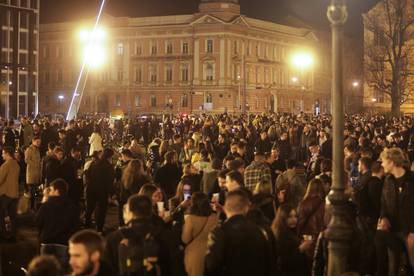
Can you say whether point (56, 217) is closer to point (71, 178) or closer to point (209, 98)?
point (71, 178)

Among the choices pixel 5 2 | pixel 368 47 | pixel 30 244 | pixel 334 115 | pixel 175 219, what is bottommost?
pixel 30 244

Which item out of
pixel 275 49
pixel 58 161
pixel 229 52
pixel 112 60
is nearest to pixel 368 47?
pixel 229 52

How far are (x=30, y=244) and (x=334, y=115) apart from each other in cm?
670

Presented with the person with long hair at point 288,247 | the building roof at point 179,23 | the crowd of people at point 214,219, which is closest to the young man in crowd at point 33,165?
the crowd of people at point 214,219

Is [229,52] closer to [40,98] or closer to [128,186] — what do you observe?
[40,98]

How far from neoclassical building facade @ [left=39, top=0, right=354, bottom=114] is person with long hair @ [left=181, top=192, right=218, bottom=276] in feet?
270

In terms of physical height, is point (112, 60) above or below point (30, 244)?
above

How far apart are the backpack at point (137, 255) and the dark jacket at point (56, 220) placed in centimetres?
206

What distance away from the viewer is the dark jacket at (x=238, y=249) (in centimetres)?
673

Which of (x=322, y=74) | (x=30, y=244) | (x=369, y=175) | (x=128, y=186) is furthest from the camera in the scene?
(x=322, y=74)

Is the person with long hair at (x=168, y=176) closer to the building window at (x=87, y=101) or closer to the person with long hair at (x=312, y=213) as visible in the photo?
the person with long hair at (x=312, y=213)

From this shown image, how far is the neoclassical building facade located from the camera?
305ft

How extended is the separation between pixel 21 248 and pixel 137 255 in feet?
20.4

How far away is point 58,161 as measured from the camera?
13.5 metres
